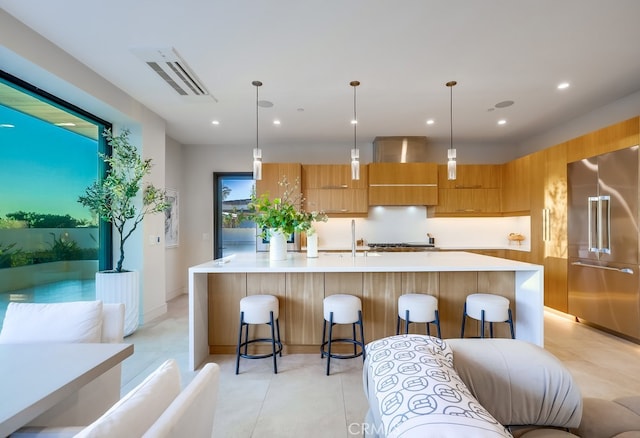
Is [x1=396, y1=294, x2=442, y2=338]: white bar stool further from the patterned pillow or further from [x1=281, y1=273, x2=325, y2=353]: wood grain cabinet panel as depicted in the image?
the patterned pillow

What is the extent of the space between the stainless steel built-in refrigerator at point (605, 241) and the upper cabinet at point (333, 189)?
9.68 feet

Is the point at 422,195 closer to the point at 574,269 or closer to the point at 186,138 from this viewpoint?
the point at 574,269

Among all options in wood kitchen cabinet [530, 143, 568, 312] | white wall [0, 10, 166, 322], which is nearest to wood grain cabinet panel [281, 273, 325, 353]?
white wall [0, 10, 166, 322]

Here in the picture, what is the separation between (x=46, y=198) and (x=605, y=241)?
6.18 metres

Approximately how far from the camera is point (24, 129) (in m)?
2.79

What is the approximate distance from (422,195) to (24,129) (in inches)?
207

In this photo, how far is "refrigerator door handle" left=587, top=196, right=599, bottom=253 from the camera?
355cm

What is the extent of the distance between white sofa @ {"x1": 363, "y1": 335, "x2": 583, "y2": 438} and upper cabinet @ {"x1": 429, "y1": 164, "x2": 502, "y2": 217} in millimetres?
4321

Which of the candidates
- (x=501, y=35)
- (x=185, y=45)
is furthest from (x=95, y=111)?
(x=501, y=35)

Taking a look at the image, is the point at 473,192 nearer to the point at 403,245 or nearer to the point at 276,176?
the point at 403,245

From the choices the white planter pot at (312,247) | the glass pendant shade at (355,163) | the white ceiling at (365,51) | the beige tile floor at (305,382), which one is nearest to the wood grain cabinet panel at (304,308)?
the beige tile floor at (305,382)

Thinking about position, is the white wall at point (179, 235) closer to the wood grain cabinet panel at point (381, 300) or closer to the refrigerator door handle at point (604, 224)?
the wood grain cabinet panel at point (381, 300)

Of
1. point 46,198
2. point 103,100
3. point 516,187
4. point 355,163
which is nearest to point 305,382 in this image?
point 355,163

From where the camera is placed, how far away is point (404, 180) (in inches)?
207
